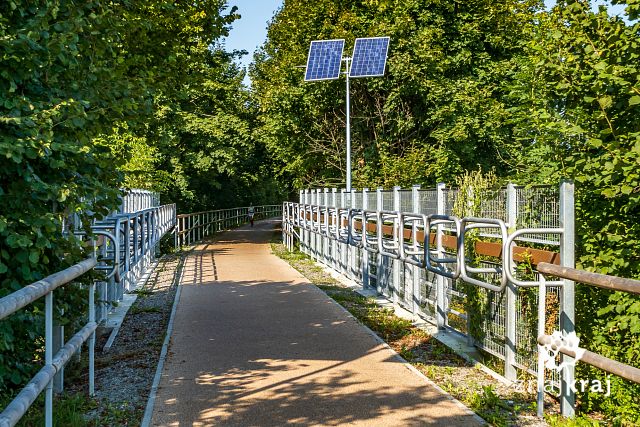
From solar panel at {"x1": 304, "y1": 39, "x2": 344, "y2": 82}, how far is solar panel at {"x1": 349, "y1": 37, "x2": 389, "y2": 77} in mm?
568

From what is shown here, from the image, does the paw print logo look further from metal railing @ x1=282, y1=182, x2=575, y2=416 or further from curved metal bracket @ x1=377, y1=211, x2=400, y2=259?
curved metal bracket @ x1=377, y1=211, x2=400, y2=259

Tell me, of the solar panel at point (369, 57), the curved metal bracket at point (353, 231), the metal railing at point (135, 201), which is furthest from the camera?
the solar panel at point (369, 57)

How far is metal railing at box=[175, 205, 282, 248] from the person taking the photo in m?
28.7

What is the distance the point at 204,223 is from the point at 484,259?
28.4 m

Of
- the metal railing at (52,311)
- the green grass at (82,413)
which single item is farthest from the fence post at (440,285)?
the green grass at (82,413)

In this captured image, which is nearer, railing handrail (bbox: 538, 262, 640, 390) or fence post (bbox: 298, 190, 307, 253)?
railing handrail (bbox: 538, 262, 640, 390)

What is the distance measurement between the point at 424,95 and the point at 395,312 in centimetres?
1623

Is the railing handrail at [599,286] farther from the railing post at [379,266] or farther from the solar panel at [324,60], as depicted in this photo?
the solar panel at [324,60]

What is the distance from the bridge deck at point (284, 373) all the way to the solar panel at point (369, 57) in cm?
1130

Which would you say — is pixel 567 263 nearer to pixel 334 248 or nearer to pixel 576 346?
pixel 576 346

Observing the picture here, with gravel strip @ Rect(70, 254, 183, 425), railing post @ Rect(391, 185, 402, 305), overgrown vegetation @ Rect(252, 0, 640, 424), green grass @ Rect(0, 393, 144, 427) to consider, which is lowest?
gravel strip @ Rect(70, 254, 183, 425)

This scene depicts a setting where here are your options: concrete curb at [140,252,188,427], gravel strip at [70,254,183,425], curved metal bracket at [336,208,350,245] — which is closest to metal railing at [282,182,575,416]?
curved metal bracket at [336,208,350,245]

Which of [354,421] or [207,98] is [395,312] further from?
[207,98]

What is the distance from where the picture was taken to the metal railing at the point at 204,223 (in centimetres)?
2874
